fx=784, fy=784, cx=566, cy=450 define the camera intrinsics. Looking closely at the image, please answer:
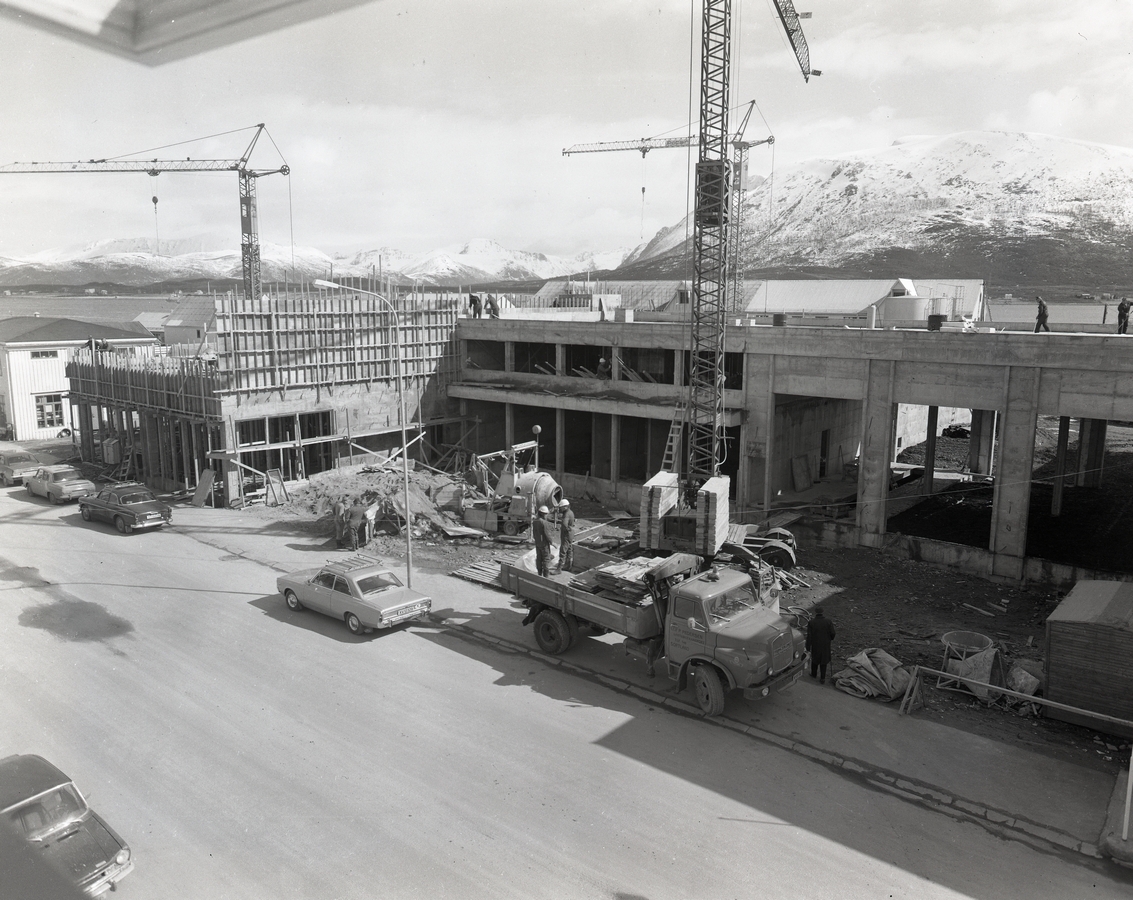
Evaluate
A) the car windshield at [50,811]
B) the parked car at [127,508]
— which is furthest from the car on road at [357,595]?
the car windshield at [50,811]

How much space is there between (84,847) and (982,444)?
124 feet

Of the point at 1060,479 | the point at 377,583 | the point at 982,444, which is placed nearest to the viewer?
the point at 377,583

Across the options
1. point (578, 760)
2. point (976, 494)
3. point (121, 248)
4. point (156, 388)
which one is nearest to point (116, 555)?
point (156, 388)

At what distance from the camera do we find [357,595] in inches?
687

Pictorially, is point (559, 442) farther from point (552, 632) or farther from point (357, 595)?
point (552, 632)

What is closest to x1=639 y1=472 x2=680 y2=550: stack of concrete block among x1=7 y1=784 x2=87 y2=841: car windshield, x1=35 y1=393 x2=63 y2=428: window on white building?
x1=7 y1=784 x2=87 y2=841: car windshield

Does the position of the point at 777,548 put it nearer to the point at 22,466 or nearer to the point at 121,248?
the point at 121,248

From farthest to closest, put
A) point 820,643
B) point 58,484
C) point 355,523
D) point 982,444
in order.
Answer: point 982,444, point 58,484, point 355,523, point 820,643

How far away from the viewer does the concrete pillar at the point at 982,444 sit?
3594 cm

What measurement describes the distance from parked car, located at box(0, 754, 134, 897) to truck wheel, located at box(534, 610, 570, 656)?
9.49 m

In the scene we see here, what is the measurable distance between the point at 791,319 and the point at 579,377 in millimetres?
13397

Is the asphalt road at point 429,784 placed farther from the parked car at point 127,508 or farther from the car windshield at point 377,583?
the parked car at point 127,508

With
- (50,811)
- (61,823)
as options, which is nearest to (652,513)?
(61,823)

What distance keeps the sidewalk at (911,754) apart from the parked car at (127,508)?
12.7 meters
